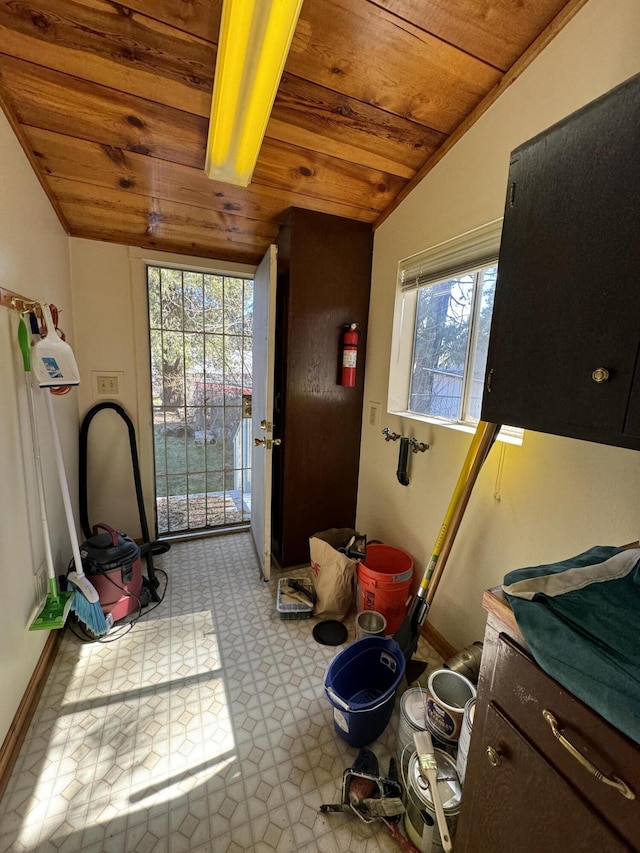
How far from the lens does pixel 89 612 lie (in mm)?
1534

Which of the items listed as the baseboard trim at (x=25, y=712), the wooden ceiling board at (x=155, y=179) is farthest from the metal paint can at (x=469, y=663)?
the wooden ceiling board at (x=155, y=179)

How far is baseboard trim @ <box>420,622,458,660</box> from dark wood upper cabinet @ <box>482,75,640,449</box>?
1.31m

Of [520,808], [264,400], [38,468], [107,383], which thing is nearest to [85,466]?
[107,383]

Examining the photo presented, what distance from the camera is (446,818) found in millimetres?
897

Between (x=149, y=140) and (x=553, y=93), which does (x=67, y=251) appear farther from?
(x=553, y=93)

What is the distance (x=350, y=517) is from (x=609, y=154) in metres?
2.09

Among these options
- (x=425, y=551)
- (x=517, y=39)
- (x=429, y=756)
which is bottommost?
(x=429, y=756)

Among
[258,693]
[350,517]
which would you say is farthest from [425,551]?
[258,693]

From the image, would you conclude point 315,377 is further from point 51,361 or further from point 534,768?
point 534,768

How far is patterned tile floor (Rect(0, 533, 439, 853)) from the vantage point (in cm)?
98

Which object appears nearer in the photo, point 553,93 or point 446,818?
point 446,818

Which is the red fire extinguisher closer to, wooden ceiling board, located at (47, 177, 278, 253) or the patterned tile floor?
wooden ceiling board, located at (47, 177, 278, 253)

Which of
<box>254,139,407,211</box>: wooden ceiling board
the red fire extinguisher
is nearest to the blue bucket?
the red fire extinguisher

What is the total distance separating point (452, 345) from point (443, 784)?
1603 mm
